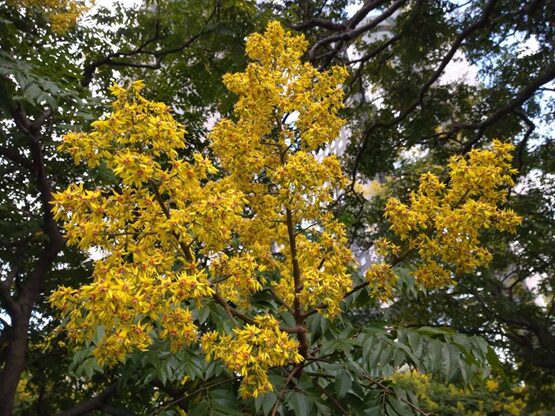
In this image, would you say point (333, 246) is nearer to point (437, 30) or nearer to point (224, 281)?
point (224, 281)

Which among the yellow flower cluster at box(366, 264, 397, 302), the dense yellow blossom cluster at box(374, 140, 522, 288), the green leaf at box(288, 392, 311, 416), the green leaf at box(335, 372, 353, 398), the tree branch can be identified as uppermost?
the tree branch

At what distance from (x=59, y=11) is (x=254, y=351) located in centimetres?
463

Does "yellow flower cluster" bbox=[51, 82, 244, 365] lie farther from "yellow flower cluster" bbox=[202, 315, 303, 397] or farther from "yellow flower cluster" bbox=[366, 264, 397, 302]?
"yellow flower cluster" bbox=[366, 264, 397, 302]

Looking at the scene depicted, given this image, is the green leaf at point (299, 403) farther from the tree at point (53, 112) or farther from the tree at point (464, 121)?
the tree at point (464, 121)

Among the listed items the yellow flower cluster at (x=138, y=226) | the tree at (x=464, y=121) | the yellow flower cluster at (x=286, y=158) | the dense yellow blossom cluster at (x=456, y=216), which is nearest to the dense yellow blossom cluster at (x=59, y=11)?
the tree at (x=464, y=121)

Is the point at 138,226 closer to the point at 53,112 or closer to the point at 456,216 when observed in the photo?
the point at 456,216

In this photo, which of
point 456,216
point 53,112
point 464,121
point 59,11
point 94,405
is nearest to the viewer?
point 456,216

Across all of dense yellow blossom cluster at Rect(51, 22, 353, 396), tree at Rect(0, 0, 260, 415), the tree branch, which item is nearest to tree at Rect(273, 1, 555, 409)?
tree at Rect(0, 0, 260, 415)

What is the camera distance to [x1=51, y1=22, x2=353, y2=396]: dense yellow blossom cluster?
5.11 feet

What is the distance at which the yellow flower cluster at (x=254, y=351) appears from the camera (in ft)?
5.16

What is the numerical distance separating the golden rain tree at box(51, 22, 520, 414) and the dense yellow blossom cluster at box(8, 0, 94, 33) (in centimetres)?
317

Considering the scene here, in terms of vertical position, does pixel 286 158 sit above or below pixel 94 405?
above

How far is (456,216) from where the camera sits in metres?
2.03

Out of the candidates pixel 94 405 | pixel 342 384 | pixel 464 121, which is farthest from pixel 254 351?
pixel 464 121
